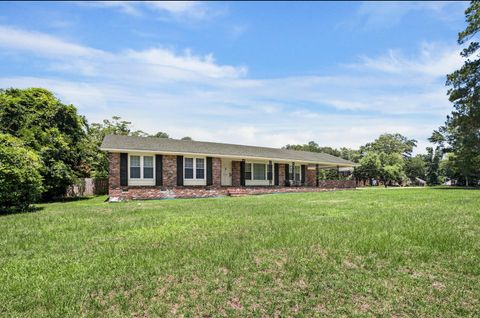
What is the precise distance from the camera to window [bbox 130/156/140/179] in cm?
1855

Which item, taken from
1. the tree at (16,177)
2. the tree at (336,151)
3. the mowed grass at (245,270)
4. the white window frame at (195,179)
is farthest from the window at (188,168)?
the tree at (336,151)

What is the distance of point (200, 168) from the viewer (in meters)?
21.1

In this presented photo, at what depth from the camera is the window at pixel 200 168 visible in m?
21.0

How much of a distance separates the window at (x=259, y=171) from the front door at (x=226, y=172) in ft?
6.81

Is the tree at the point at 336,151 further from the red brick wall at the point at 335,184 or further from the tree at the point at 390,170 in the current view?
the red brick wall at the point at 335,184

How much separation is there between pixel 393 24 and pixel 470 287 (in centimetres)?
1100

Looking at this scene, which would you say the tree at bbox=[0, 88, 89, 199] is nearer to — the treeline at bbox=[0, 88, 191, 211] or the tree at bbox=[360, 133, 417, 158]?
the treeline at bbox=[0, 88, 191, 211]

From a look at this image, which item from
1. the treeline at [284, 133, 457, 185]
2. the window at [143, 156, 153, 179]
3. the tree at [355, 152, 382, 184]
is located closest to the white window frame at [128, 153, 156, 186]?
the window at [143, 156, 153, 179]

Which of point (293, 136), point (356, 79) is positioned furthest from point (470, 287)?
point (293, 136)

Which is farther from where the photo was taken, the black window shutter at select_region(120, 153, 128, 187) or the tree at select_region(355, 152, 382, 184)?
the tree at select_region(355, 152, 382, 184)

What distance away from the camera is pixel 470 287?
4199 mm

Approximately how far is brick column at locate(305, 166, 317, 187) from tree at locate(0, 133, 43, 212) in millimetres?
21166

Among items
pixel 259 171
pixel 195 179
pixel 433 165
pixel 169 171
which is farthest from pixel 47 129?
pixel 433 165

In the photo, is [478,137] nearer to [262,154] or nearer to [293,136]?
[262,154]
